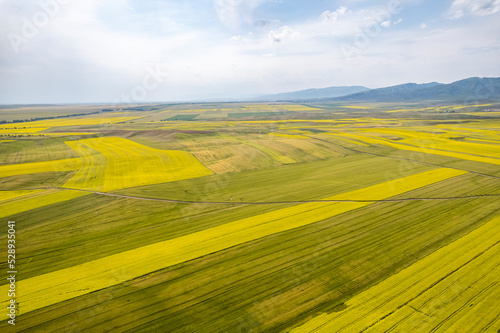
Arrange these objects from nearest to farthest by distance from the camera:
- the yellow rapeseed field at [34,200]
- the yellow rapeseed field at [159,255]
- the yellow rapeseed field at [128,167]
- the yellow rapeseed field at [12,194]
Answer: the yellow rapeseed field at [159,255] → the yellow rapeseed field at [34,200] → the yellow rapeseed field at [12,194] → the yellow rapeseed field at [128,167]

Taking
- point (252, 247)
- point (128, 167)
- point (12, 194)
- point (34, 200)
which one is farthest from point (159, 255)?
point (128, 167)

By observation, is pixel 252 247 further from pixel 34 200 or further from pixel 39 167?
pixel 39 167

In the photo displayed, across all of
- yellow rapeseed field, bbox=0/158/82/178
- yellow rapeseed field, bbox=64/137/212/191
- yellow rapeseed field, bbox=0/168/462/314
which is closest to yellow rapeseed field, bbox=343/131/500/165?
yellow rapeseed field, bbox=0/168/462/314

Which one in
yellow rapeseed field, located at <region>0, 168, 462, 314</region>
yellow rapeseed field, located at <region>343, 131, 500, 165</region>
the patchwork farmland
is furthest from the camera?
yellow rapeseed field, located at <region>343, 131, 500, 165</region>

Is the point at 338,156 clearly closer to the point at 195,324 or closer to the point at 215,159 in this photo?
the point at 215,159

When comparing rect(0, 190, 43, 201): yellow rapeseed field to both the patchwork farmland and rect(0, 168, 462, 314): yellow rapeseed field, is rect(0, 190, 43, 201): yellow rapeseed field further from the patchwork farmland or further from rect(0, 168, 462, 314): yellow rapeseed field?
rect(0, 168, 462, 314): yellow rapeseed field

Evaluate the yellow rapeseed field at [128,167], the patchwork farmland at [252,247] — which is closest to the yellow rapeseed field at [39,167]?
the patchwork farmland at [252,247]

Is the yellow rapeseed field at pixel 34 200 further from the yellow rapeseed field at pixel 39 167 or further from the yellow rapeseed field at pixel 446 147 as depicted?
the yellow rapeseed field at pixel 446 147
